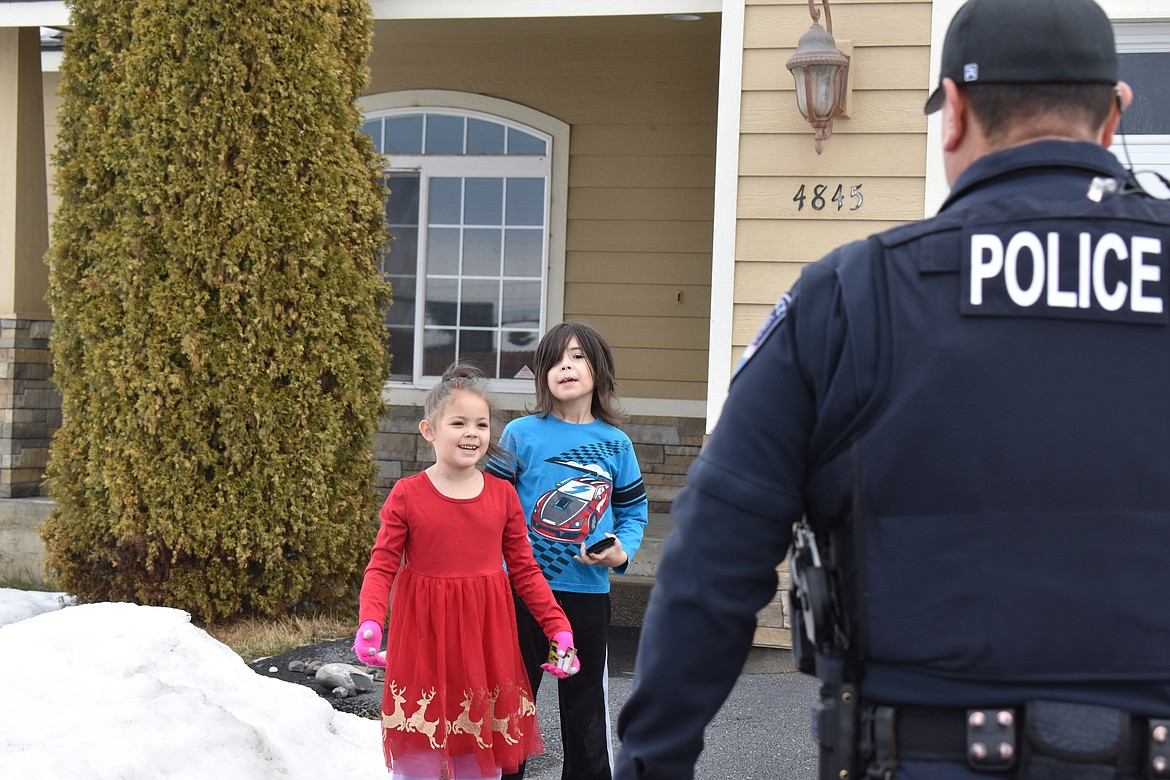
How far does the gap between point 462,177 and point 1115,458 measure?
738 centimetres

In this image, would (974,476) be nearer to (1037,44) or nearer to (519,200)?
(1037,44)

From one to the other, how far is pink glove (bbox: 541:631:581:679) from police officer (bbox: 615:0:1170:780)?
72.9 inches

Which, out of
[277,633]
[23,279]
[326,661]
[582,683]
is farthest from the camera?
[23,279]

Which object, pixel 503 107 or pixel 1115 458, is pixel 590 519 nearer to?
pixel 1115 458

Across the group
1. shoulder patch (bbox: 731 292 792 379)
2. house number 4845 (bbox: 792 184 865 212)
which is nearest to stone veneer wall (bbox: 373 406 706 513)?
house number 4845 (bbox: 792 184 865 212)

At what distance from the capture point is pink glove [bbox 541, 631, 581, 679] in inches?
135

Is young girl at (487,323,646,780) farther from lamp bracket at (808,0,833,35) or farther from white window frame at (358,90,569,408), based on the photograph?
white window frame at (358,90,569,408)

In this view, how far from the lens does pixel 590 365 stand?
3.97m

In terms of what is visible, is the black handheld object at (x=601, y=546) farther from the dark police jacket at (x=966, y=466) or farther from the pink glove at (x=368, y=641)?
the dark police jacket at (x=966, y=466)

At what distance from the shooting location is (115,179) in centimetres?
613

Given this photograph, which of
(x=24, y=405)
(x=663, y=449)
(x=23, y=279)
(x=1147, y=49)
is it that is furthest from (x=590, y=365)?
(x=23, y=279)

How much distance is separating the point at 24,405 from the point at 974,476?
24.2 feet

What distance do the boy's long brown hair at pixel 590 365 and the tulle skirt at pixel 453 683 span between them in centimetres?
75

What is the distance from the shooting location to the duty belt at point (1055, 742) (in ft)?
4.45
